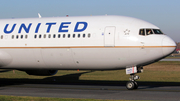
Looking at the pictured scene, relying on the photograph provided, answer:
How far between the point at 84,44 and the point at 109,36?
5.85 ft

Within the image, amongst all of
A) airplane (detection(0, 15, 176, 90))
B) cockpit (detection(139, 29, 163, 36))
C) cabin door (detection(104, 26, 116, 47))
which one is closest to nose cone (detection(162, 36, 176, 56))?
airplane (detection(0, 15, 176, 90))

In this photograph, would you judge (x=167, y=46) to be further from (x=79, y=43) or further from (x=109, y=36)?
(x=79, y=43)

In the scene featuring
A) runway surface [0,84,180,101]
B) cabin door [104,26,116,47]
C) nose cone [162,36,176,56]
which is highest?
cabin door [104,26,116,47]

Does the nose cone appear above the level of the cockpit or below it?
below

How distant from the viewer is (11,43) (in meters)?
20.9

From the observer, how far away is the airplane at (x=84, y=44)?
1797 cm

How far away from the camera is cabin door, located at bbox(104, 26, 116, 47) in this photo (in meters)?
18.4

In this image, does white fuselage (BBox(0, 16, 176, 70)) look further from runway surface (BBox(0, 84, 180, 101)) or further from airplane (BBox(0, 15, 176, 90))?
runway surface (BBox(0, 84, 180, 101))

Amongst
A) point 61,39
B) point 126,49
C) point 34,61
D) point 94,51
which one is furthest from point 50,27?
point 126,49

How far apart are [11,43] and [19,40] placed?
0.70m

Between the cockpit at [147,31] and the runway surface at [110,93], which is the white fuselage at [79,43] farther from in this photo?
the runway surface at [110,93]

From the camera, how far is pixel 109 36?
1856cm

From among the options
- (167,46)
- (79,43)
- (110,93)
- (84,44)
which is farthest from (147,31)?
(110,93)

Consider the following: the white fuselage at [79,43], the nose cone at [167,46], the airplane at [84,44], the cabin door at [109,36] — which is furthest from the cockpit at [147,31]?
the cabin door at [109,36]
